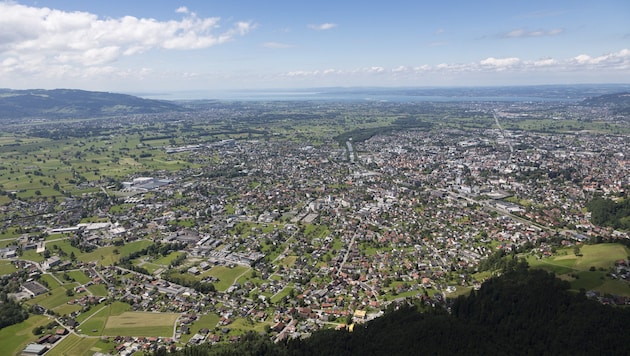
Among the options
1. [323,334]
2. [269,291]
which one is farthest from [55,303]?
[323,334]

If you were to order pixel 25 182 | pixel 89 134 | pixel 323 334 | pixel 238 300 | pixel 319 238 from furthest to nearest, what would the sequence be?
pixel 89 134 < pixel 25 182 < pixel 319 238 < pixel 238 300 < pixel 323 334

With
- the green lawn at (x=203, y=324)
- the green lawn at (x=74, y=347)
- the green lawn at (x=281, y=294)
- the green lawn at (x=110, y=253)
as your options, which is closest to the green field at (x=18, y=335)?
the green lawn at (x=74, y=347)

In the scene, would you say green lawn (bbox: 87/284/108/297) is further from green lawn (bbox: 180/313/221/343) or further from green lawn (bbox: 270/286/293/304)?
green lawn (bbox: 270/286/293/304)

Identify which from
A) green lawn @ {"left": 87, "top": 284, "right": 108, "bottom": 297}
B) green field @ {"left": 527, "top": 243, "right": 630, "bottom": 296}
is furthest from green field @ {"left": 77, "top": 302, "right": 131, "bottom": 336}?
green field @ {"left": 527, "top": 243, "right": 630, "bottom": 296}

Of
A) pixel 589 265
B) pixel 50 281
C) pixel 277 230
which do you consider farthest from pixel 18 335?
pixel 589 265

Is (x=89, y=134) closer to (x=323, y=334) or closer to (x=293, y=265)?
(x=293, y=265)

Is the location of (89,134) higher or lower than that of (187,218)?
higher

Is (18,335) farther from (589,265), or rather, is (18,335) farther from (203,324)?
(589,265)
